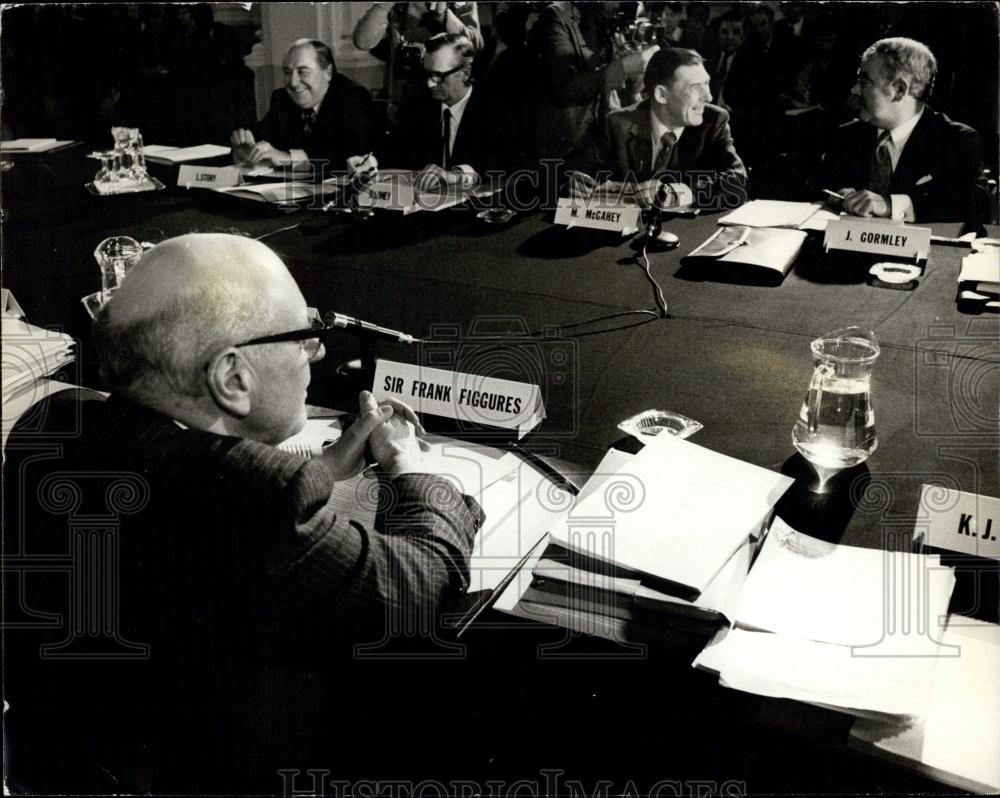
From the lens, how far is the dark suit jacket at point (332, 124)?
8.88 feet

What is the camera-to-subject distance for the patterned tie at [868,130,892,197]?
2.24 meters

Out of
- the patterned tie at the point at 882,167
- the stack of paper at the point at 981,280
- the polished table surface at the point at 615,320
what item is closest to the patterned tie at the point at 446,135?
the polished table surface at the point at 615,320

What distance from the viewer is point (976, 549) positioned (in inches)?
34.0

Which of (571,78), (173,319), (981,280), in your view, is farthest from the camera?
(571,78)

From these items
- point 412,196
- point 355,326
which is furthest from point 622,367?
point 412,196

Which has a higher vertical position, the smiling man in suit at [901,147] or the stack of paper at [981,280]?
the smiling man in suit at [901,147]

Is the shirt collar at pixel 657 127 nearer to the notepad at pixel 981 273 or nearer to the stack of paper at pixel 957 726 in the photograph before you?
the notepad at pixel 981 273

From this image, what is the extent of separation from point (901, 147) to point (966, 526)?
167 centimetres

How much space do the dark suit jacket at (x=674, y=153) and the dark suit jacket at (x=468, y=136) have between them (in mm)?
236

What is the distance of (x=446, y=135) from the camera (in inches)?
102

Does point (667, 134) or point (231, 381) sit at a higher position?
point (667, 134)

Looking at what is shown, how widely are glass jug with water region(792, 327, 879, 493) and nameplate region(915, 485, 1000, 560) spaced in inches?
4.8

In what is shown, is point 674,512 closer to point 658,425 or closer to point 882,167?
point 658,425

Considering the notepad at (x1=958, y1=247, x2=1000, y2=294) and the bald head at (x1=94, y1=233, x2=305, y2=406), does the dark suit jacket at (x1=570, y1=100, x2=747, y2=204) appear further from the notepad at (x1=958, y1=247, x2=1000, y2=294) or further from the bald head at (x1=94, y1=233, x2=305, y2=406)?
the bald head at (x1=94, y1=233, x2=305, y2=406)
